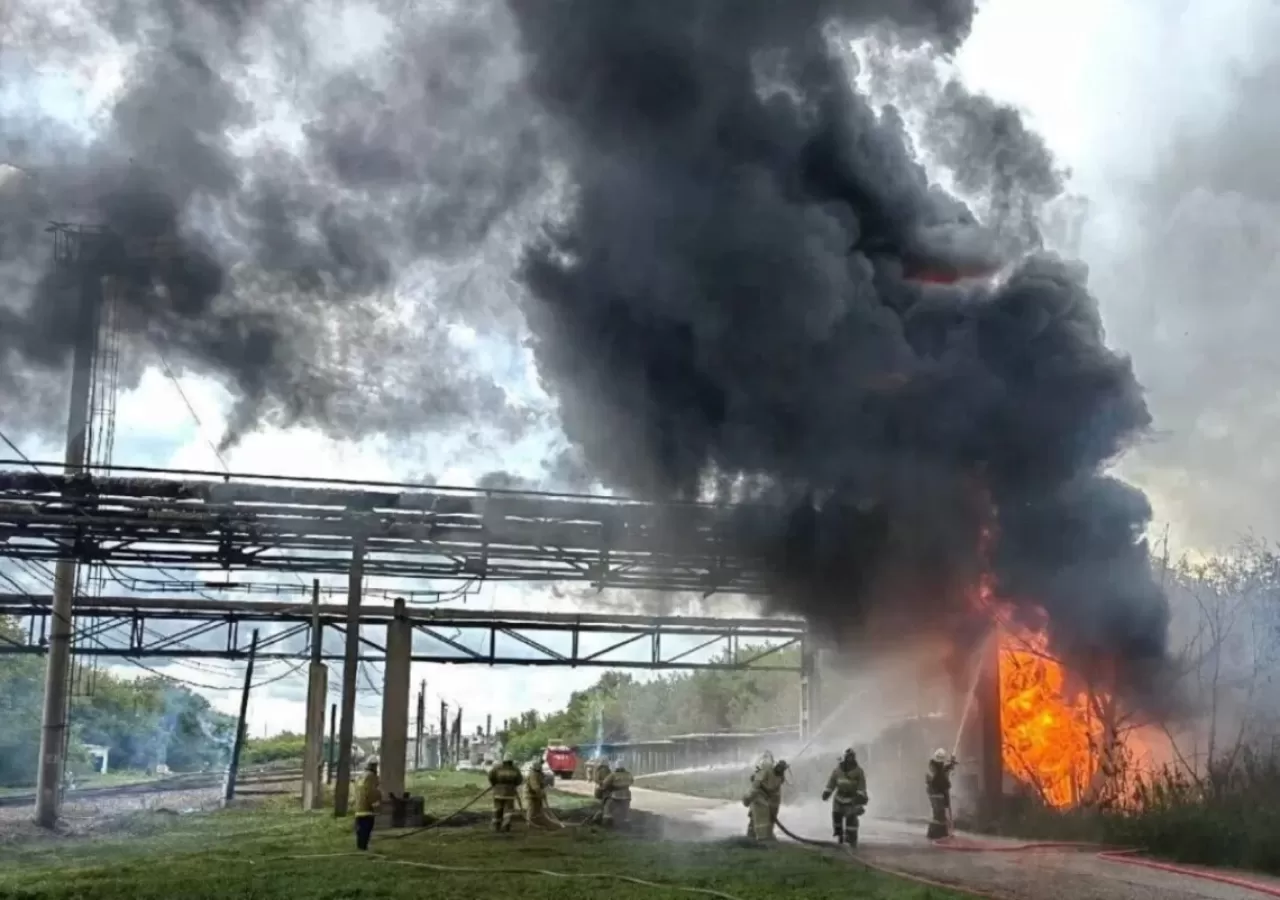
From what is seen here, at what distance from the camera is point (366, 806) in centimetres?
2094

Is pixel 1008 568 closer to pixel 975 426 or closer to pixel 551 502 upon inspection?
pixel 975 426

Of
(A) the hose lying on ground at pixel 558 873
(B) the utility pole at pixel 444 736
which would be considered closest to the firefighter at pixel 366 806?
(A) the hose lying on ground at pixel 558 873

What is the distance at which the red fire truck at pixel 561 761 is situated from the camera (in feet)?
198

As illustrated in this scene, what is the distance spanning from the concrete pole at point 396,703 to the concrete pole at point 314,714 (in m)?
4.42

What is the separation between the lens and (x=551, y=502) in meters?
22.6

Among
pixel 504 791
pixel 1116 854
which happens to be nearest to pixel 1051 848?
pixel 1116 854

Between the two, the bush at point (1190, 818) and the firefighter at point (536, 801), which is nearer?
the bush at point (1190, 818)

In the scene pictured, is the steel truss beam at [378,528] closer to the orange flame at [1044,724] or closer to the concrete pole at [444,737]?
the orange flame at [1044,724]

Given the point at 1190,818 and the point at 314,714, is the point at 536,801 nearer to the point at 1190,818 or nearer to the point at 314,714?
the point at 314,714

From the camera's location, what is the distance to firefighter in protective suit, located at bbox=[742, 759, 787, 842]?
68.3 ft

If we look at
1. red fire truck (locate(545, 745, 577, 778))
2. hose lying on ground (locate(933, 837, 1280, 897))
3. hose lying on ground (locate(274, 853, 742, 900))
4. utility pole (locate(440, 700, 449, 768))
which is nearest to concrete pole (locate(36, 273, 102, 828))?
hose lying on ground (locate(274, 853, 742, 900))

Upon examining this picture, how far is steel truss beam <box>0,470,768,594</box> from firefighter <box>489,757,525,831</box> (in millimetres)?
4199

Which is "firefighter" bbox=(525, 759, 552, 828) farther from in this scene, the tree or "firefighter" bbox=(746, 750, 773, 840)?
the tree

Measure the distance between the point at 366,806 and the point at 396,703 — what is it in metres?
8.79
